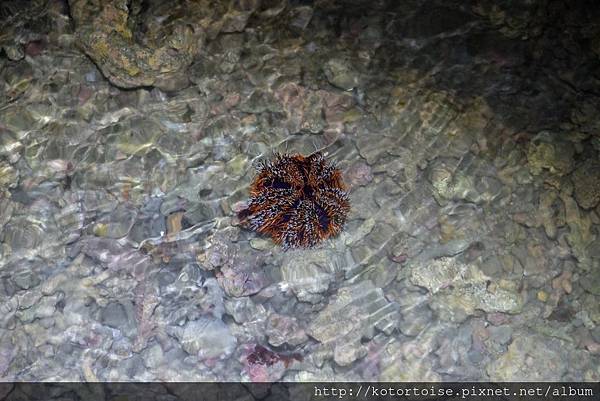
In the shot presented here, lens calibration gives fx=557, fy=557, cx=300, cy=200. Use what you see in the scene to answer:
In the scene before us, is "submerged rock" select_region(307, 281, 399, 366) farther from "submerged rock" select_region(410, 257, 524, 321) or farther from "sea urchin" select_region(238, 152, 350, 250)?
"sea urchin" select_region(238, 152, 350, 250)

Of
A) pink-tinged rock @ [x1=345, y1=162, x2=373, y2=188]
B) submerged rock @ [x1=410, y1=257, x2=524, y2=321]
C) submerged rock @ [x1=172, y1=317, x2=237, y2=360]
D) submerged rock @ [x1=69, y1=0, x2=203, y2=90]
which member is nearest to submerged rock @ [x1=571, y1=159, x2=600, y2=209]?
submerged rock @ [x1=410, y1=257, x2=524, y2=321]

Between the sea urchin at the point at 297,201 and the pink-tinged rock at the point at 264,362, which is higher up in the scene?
the sea urchin at the point at 297,201

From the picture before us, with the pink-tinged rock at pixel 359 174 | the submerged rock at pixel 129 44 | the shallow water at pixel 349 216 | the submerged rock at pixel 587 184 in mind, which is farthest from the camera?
the pink-tinged rock at pixel 359 174

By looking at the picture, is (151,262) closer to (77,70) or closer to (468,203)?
(77,70)

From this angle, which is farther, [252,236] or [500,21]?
[252,236]

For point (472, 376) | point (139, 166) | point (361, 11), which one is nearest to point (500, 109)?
point (361, 11)

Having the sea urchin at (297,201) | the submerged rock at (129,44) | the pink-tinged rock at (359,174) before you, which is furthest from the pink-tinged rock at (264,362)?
the submerged rock at (129,44)

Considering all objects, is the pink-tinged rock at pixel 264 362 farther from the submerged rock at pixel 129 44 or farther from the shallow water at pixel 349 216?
the submerged rock at pixel 129 44
